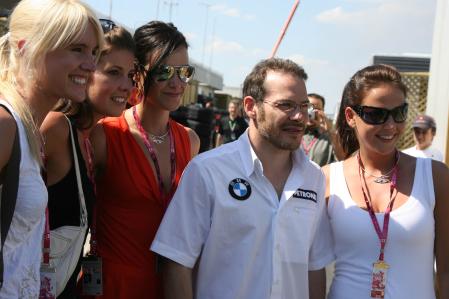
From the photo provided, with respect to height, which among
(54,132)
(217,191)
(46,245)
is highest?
(54,132)

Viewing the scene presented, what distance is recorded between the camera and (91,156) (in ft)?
9.18

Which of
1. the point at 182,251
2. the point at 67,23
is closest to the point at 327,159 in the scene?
the point at 182,251

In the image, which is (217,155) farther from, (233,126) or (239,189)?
(233,126)

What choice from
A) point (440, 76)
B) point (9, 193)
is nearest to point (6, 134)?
point (9, 193)

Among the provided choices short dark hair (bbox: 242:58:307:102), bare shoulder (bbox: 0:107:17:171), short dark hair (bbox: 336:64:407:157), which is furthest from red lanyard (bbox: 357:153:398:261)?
bare shoulder (bbox: 0:107:17:171)

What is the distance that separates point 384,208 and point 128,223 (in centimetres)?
131

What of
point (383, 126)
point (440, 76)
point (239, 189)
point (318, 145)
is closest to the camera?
point (239, 189)

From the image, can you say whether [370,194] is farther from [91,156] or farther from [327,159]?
[327,159]

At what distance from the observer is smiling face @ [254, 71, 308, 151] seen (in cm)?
268

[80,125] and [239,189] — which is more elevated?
[80,125]

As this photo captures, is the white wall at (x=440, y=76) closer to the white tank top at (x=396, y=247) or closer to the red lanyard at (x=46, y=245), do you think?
the white tank top at (x=396, y=247)

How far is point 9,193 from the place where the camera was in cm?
189

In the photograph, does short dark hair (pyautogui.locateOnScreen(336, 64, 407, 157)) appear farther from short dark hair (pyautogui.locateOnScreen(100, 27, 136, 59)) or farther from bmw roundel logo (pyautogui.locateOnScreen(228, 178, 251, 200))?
short dark hair (pyautogui.locateOnScreen(100, 27, 136, 59))

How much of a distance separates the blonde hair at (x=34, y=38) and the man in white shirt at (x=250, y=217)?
0.80 meters
